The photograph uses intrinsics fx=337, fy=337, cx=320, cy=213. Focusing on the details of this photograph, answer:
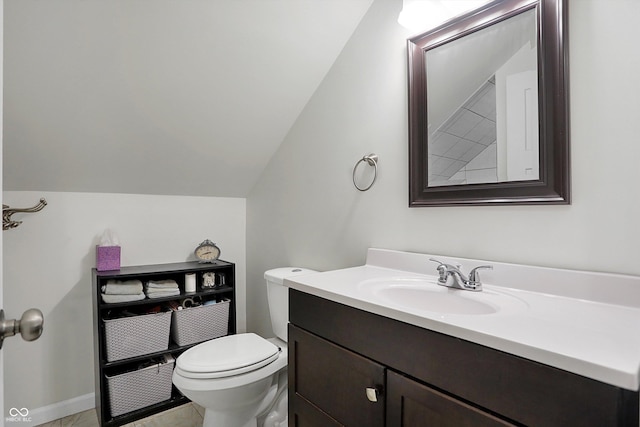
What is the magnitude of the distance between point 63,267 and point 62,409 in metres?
0.80

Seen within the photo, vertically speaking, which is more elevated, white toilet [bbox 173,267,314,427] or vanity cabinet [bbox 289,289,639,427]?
vanity cabinet [bbox 289,289,639,427]

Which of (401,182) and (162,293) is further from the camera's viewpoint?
(162,293)

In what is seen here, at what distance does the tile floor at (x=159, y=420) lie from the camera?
1838 millimetres

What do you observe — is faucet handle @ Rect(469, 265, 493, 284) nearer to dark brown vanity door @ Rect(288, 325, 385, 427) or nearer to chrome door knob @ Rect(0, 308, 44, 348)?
dark brown vanity door @ Rect(288, 325, 385, 427)

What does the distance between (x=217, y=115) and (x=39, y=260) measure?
1.26 m

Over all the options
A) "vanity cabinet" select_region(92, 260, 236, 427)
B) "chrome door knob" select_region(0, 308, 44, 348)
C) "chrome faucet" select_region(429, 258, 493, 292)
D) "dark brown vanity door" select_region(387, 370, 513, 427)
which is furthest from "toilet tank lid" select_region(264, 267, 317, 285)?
"chrome door knob" select_region(0, 308, 44, 348)

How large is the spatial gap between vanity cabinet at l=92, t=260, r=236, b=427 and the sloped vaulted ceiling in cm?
56

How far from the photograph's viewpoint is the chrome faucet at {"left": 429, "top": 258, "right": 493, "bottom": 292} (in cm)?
113

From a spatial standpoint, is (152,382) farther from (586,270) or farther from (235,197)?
(586,270)

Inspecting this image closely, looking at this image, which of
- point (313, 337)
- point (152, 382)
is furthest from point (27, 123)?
point (313, 337)

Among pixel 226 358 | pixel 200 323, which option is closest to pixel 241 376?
pixel 226 358

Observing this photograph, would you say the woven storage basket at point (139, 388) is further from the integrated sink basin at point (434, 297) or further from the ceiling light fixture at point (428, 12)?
the ceiling light fixture at point (428, 12)

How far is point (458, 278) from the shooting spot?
3.79 ft

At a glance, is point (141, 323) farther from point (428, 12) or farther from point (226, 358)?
point (428, 12)
